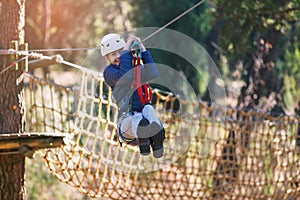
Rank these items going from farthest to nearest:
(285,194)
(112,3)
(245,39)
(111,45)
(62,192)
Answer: (112,3) < (62,192) < (245,39) < (285,194) < (111,45)

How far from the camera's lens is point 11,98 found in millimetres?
3236

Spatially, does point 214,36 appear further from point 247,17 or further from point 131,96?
point 131,96

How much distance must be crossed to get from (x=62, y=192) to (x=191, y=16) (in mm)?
2257

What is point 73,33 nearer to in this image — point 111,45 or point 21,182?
point 21,182

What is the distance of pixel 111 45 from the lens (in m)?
2.69

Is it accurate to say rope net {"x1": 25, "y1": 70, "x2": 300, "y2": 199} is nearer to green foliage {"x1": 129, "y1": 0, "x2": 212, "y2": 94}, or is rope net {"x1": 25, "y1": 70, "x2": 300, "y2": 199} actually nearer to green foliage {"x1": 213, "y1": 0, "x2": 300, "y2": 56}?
green foliage {"x1": 213, "y1": 0, "x2": 300, "y2": 56}

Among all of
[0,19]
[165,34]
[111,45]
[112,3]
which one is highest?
[112,3]

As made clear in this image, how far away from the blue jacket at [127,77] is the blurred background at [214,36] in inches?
95.2

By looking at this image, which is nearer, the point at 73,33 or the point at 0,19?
the point at 0,19

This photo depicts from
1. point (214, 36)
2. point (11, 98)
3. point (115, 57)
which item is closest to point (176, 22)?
point (214, 36)

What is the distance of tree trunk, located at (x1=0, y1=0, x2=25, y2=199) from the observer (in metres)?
3.22

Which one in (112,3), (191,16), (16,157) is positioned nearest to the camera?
Answer: (16,157)

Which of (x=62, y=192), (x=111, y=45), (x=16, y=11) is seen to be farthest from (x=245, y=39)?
(x=111, y=45)

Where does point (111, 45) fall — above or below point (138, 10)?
below
